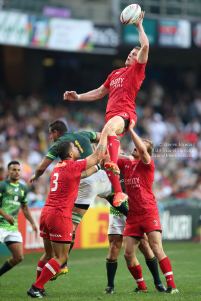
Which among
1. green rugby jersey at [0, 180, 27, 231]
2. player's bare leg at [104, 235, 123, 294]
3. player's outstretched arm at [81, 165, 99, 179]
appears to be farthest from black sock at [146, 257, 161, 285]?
green rugby jersey at [0, 180, 27, 231]

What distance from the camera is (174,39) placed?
21.6 m

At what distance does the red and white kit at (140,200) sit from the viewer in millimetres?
7258

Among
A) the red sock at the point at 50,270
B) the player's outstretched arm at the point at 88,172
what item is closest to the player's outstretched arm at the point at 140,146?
the player's outstretched arm at the point at 88,172

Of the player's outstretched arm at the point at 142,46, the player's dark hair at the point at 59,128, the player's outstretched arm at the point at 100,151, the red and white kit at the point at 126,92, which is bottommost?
the player's outstretched arm at the point at 100,151

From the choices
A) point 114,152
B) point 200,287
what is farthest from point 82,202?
point 200,287

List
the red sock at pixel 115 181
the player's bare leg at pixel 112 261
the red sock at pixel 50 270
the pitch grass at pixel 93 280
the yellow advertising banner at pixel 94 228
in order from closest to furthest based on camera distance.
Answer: the red sock at pixel 50 270 < the pitch grass at pixel 93 280 < the red sock at pixel 115 181 < the player's bare leg at pixel 112 261 < the yellow advertising banner at pixel 94 228

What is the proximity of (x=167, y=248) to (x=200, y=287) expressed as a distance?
6.88 metres

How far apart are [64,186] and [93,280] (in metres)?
2.98

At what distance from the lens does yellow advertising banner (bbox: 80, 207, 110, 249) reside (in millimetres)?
14781

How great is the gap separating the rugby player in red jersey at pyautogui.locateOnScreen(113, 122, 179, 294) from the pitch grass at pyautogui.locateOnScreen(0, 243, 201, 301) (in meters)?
0.39

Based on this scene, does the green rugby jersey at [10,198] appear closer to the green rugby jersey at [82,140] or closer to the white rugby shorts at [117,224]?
the green rugby jersey at [82,140]

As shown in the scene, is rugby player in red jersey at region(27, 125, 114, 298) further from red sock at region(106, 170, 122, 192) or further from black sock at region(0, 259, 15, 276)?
black sock at region(0, 259, 15, 276)

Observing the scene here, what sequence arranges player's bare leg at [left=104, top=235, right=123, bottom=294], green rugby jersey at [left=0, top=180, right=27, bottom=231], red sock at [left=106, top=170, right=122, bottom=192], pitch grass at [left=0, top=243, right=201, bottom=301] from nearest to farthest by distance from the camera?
pitch grass at [left=0, top=243, right=201, bottom=301] < red sock at [left=106, top=170, right=122, bottom=192] < player's bare leg at [left=104, top=235, right=123, bottom=294] < green rugby jersey at [left=0, top=180, right=27, bottom=231]

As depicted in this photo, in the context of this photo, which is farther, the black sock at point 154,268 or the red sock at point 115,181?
the black sock at point 154,268
